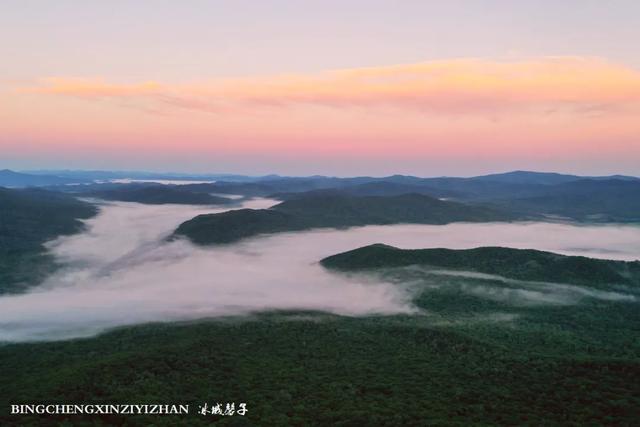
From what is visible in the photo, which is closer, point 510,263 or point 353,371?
point 353,371

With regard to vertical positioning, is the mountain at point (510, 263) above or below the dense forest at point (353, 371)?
above

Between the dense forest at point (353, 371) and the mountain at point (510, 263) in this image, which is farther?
the mountain at point (510, 263)

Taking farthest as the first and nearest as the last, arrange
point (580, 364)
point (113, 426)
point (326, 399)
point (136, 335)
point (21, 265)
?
point (21, 265)
point (136, 335)
point (580, 364)
point (326, 399)
point (113, 426)

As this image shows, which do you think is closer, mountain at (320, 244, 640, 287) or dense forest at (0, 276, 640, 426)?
dense forest at (0, 276, 640, 426)

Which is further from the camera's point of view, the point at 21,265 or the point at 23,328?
the point at 21,265

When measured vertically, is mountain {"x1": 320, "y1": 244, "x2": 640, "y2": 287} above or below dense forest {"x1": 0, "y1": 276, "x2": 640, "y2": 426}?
Result: above

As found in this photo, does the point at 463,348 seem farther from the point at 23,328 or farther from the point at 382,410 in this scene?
the point at 23,328

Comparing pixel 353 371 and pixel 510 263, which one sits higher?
pixel 510 263

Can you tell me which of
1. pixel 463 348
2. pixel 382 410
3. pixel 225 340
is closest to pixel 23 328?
pixel 225 340
